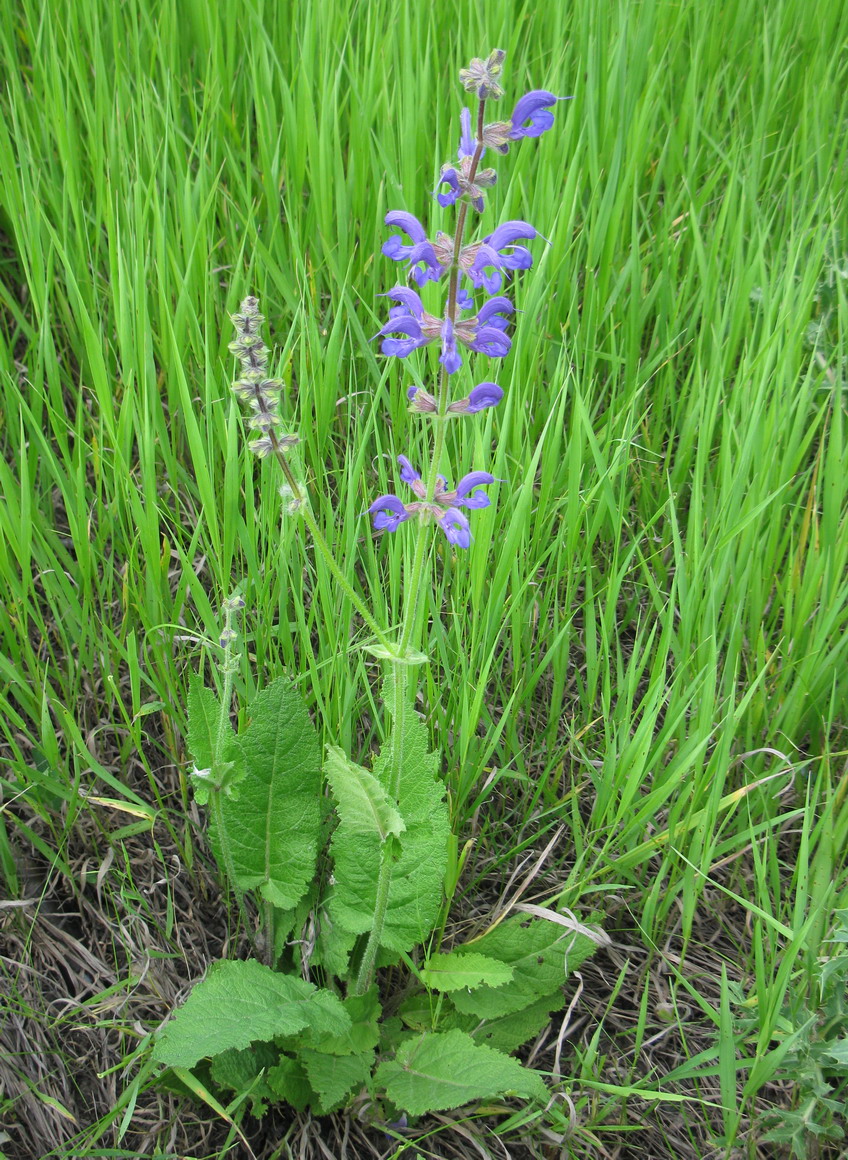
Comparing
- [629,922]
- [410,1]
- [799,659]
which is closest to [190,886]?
[629,922]

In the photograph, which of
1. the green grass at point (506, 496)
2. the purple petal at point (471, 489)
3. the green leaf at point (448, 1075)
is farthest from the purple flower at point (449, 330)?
the green leaf at point (448, 1075)

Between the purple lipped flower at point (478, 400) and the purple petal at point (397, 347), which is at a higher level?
the purple petal at point (397, 347)

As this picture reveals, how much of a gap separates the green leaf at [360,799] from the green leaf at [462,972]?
33 centimetres

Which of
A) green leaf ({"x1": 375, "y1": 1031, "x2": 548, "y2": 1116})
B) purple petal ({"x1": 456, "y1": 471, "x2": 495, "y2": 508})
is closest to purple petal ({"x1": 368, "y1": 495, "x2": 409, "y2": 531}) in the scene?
purple petal ({"x1": 456, "y1": 471, "x2": 495, "y2": 508})

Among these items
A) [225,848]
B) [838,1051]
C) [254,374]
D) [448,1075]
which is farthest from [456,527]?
[838,1051]

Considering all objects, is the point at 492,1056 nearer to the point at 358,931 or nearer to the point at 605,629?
the point at 358,931

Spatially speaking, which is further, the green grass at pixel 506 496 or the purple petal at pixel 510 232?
the green grass at pixel 506 496

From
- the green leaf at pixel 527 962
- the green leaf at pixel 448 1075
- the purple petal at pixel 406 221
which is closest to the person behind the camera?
the purple petal at pixel 406 221

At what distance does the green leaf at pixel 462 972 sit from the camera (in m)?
1.78

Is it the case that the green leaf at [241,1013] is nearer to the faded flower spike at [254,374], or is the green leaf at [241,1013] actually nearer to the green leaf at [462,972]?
the green leaf at [462,972]

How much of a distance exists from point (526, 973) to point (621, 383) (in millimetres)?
1752

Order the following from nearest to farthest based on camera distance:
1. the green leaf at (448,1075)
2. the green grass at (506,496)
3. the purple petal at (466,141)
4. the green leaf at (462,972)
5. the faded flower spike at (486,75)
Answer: the faded flower spike at (486,75) → the purple petal at (466,141) → the green leaf at (448,1075) → the green leaf at (462,972) → the green grass at (506,496)

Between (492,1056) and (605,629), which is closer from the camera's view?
(492,1056)

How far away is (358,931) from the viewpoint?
6.21ft
